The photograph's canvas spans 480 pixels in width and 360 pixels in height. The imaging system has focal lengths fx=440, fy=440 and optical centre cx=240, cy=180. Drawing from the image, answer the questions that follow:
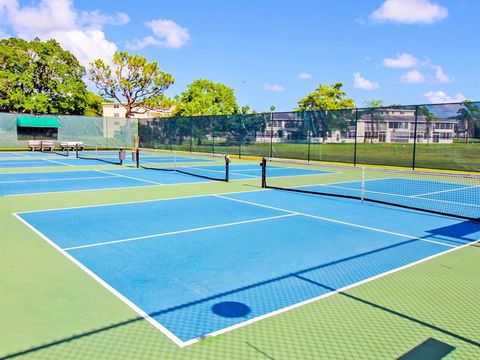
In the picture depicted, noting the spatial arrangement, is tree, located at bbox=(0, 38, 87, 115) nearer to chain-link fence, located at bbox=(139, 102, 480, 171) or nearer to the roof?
the roof

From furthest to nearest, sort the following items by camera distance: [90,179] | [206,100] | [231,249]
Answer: [206,100] → [90,179] → [231,249]

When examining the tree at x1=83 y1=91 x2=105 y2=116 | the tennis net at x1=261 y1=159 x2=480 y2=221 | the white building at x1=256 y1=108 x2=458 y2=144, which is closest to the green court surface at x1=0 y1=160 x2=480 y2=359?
the tennis net at x1=261 y1=159 x2=480 y2=221

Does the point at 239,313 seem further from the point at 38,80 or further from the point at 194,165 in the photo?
the point at 38,80

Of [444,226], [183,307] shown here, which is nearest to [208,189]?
[444,226]

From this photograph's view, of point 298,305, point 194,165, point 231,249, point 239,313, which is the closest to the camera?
point 239,313

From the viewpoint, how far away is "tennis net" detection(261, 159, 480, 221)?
11164 millimetres

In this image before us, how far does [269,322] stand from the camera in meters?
4.23

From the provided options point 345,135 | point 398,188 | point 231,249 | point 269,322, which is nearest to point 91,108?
point 345,135

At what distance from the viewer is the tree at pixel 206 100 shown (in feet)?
160

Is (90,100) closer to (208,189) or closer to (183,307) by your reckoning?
(208,189)

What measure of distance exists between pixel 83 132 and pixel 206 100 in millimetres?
16627

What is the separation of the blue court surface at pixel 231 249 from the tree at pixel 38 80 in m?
38.2

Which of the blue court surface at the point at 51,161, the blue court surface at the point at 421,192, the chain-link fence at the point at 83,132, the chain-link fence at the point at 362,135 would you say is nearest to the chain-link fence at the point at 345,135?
the chain-link fence at the point at 362,135

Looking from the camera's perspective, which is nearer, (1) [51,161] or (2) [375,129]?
(2) [375,129]
